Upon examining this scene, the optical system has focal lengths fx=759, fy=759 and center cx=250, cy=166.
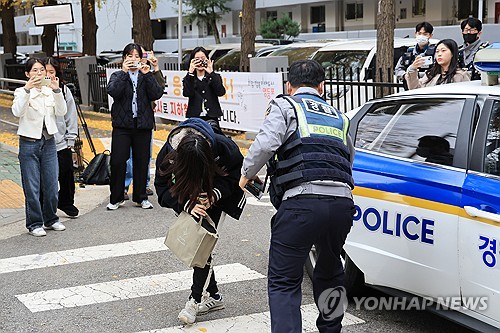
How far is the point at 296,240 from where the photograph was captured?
167 inches

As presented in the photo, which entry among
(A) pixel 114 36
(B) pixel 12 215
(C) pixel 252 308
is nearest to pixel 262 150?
(C) pixel 252 308

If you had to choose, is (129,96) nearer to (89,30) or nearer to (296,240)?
(296,240)

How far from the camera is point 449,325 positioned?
5.20 m

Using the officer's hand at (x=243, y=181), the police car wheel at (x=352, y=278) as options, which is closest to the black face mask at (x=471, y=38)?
the police car wheel at (x=352, y=278)

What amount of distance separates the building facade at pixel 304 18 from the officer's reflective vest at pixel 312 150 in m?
28.0

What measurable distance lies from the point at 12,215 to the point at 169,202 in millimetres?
4403

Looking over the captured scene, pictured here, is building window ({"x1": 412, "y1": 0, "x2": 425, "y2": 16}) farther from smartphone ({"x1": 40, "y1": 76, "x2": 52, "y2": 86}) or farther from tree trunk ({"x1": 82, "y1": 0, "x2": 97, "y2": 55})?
smartphone ({"x1": 40, "y1": 76, "x2": 52, "y2": 86})

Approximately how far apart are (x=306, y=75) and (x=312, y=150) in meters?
0.51

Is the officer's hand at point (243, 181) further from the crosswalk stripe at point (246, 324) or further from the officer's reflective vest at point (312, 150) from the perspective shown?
the crosswalk stripe at point (246, 324)

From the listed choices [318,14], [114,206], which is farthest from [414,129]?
[318,14]

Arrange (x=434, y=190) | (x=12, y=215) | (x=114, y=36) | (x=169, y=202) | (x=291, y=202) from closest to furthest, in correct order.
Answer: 1. (x=291, y=202)
2. (x=434, y=190)
3. (x=169, y=202)
4. (x=12, y=215)
5. (x=114, y=36)

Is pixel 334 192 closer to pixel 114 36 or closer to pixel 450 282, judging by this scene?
pixel 450 282

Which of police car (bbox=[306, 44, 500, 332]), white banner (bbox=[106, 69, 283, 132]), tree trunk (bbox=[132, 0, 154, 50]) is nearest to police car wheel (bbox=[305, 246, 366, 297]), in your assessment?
police car (bbox=[306, 44, 500, 332])

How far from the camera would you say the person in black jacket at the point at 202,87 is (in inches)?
354
